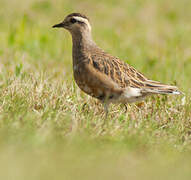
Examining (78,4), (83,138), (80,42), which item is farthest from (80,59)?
(78,4)

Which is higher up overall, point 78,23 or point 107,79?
point 78,23

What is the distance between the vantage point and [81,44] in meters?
7.05

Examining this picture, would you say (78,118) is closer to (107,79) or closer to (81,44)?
(107,79)

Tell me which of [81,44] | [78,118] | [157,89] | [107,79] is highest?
[81,44]

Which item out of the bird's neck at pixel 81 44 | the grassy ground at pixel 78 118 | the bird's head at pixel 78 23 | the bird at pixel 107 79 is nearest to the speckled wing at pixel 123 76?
the bird at pixel 107 79

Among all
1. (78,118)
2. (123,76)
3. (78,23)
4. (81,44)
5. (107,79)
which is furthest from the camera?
(78,23)

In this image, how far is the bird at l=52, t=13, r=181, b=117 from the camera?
21.5 feet

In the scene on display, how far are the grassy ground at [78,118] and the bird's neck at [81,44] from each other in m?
0.56

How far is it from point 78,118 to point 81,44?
57.4 inches

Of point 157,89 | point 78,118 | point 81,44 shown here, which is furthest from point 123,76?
point 78,118

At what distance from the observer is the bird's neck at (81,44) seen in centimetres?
694

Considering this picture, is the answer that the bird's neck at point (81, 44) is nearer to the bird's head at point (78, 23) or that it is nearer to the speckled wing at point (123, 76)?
the bird's head at point (78, 23)

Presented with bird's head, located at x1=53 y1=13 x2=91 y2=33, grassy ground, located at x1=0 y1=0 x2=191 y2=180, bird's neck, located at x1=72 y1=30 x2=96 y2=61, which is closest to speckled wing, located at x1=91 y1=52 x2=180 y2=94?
bird's neck, located at x1=72 y1=30 x2=96 y2=61

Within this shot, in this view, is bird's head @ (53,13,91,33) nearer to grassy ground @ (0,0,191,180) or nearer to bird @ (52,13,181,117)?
bird @ (52,13,181,117)
